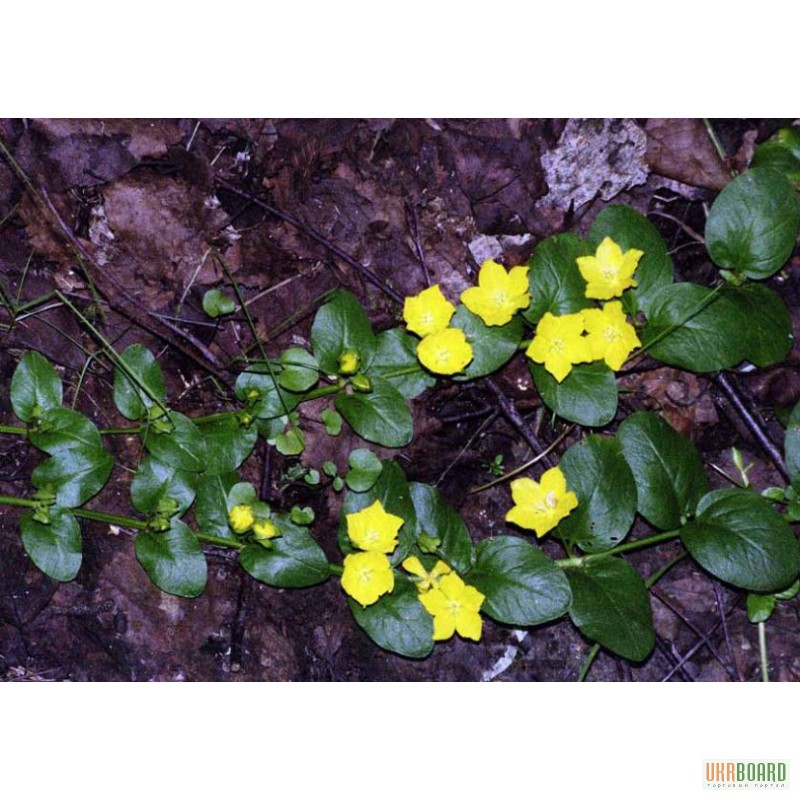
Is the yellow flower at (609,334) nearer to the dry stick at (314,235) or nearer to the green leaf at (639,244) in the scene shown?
the green leaf at (639,244)

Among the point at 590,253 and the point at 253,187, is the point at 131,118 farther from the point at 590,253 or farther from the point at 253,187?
the point at 590,253

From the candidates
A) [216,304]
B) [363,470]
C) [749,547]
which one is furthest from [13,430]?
[749,547]

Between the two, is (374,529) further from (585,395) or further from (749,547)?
(749,547)

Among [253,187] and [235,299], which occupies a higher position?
[253,187]

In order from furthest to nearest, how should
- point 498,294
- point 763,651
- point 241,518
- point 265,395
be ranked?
point 763,651 < point 265,395 < point 498,294 < point 241,518

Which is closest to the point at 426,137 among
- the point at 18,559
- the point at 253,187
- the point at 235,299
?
the point at 253,187

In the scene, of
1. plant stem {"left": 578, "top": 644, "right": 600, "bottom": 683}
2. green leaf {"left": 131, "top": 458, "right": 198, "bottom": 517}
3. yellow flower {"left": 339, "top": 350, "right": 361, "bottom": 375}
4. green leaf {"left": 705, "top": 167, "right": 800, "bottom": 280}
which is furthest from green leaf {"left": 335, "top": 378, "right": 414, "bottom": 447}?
green leaf {"left": 705, "top": 167, "right": 800, "bottom": 280}
